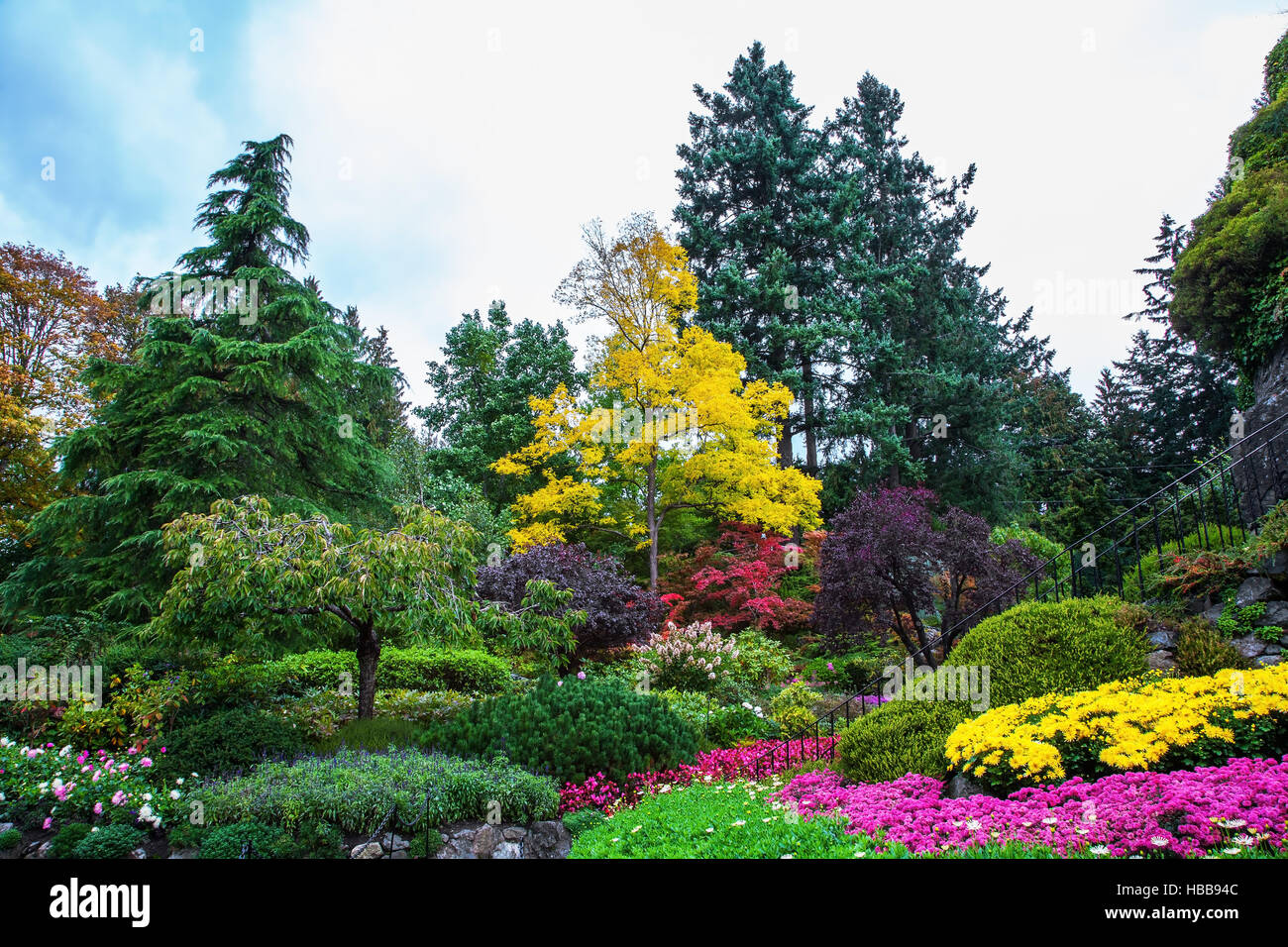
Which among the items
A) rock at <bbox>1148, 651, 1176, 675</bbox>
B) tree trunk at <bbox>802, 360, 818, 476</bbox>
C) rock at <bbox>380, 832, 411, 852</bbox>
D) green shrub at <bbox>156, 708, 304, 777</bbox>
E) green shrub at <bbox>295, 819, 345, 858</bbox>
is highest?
tree trunk at <bbox>802, 360, 818, 476</bbox>

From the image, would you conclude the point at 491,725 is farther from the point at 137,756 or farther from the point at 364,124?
the point at 364,124

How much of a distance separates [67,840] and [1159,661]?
918cm

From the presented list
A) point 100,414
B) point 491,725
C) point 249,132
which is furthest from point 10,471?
point 491,725

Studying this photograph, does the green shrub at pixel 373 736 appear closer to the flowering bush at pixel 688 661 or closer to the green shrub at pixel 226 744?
the green shrub at pixel 226 744

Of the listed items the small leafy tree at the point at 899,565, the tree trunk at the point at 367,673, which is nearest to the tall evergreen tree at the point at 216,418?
the tree trunk at the point at 367,673

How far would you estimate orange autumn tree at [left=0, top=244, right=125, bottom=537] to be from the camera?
1485 cm

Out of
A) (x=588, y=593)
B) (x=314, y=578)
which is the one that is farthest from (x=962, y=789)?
(x=588, y=593)

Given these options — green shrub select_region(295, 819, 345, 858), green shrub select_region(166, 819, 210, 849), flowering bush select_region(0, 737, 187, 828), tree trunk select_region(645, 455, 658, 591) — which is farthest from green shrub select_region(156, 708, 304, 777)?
tree trunk select_region(645, 455, 658, 591)

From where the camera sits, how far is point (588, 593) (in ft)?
39.3

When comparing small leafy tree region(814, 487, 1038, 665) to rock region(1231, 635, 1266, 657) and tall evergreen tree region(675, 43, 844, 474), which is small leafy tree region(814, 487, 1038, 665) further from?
tall evergreen tree region(675, 43, 844, 474)

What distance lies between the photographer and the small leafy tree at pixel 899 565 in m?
9.80

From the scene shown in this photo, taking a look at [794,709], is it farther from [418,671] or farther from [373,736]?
[418,671]

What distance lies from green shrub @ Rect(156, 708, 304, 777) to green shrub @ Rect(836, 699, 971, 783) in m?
5.20

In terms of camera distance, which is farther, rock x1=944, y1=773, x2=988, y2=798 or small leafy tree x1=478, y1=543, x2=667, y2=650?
small leafy tree x1=478, y1=543, x2=667, y2=650
